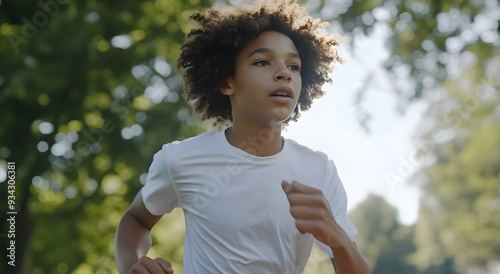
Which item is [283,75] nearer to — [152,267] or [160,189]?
[160,189]

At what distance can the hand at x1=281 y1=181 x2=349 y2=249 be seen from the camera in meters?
2.28

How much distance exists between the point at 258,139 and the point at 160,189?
0.41m

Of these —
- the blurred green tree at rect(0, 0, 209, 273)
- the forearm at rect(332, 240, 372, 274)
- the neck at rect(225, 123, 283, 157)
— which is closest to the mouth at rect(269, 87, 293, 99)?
the neck at rect(225, 123, 283, 157)

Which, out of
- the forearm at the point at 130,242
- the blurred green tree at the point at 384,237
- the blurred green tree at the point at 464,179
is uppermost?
the blurred green tree at the point at 384,237

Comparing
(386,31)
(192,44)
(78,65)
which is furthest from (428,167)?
(192,44)

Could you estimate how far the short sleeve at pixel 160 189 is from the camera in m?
2.86

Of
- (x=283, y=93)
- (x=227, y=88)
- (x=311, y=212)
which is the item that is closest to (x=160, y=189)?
(x=227, y=88)

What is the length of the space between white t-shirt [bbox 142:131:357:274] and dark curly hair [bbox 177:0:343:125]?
11.5 inches

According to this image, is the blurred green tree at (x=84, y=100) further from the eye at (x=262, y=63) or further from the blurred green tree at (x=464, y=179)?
the blurred green tree at (x=464, y=179)

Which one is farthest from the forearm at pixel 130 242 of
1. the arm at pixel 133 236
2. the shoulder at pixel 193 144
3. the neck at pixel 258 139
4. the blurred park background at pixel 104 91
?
the blurred park background at pixel 104 91

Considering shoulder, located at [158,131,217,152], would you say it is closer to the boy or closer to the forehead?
the boy

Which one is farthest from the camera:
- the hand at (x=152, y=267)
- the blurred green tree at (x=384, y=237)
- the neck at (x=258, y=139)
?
the blurred green tree at (x=384, y=237)

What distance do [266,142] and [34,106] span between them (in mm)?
7436

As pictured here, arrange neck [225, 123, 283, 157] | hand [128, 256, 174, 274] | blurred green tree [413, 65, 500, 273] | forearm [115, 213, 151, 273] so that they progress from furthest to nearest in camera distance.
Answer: blurred green tree [413, 65, 500, 273] < forearm [115, 213, 151, 273] < neck [225, 123, 283, 157] < hand [128, 256, 174, 274]
